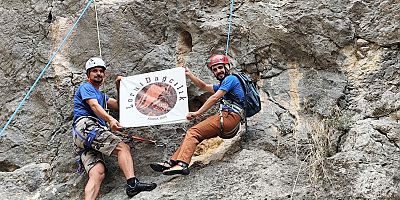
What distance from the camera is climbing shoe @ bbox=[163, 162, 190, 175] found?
565 cm

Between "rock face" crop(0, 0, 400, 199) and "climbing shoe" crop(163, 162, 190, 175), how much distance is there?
7.2 inches

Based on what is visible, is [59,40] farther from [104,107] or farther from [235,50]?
[235,50]

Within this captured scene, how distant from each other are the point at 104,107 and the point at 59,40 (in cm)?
168

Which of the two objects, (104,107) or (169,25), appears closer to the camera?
(104,107)

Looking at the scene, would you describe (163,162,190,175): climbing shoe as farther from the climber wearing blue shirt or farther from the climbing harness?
the climbing harness

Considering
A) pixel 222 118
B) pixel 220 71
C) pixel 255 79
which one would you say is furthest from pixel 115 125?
pixel 255 79

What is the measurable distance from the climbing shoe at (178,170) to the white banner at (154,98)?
0.66 m

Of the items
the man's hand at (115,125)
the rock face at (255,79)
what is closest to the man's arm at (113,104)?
the rock face at (255,79)

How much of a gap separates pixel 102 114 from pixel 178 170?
1144 millimetres

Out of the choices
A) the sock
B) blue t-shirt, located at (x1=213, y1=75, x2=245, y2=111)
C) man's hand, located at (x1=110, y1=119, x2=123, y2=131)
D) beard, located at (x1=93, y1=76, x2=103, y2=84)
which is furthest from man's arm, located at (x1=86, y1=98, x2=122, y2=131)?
blue t-shirt, located at (x1=213, y1=75, x2=245, y2=111)

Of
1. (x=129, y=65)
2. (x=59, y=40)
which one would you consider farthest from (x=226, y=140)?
(x=59, y=40)

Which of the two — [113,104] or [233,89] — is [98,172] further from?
[233,89]

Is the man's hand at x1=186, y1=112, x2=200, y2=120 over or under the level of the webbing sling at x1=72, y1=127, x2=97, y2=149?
over

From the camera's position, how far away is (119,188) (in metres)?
6.30
